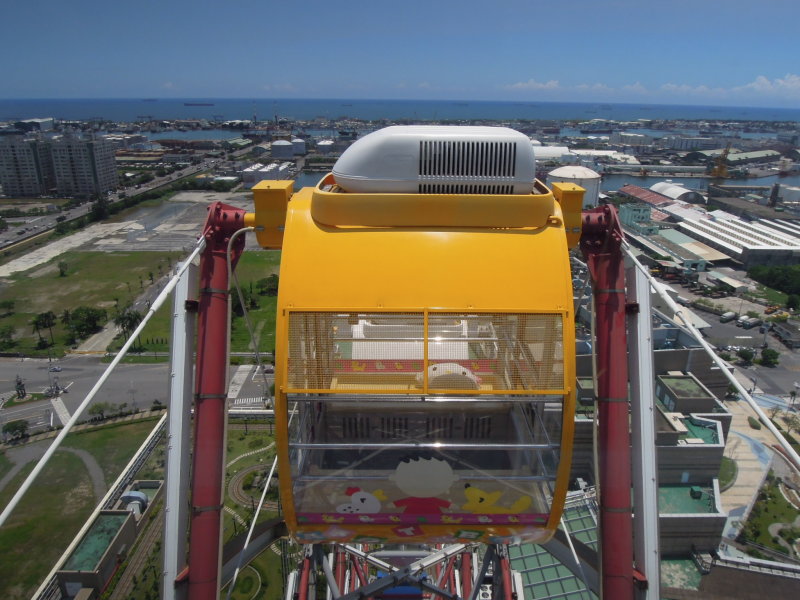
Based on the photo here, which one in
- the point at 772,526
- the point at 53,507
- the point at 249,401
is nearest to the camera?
the point at 772,526

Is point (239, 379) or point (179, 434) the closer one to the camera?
point (179, 434)

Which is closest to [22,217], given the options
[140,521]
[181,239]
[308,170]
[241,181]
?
[181,239]

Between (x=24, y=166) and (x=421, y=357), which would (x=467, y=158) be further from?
(x=24, y=166)

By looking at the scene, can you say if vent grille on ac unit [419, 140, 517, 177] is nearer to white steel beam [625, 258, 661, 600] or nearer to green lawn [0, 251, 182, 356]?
white steel beam [625, 258, 661, 600]

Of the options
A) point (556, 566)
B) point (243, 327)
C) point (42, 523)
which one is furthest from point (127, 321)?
point (556, 566)

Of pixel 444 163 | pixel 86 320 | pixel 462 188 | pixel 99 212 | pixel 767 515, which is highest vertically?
pixel 444 163

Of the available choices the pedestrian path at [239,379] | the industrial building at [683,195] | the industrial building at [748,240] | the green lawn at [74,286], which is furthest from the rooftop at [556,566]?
the industrial building at [683,195]

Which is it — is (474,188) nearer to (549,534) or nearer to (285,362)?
(285,362)
